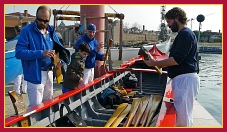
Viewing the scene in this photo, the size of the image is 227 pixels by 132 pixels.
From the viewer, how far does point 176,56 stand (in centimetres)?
303

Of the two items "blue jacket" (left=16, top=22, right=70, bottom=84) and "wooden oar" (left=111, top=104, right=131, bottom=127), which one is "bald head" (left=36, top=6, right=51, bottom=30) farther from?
"wooden oar" (left=111, top=104, right=131, bottom=127)

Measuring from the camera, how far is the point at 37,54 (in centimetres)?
322

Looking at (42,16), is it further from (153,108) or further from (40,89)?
(153,108)

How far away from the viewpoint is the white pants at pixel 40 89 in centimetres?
337

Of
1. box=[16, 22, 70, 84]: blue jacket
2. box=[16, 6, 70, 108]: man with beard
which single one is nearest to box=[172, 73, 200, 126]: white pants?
box=[16, 6, 70, 108]: man with beard

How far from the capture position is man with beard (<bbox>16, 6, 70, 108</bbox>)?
324 cm

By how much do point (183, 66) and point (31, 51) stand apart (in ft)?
5.92

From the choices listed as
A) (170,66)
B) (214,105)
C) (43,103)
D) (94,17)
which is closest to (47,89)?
(43,103)

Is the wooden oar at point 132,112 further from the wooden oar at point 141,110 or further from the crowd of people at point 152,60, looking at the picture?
the crowd of people at point 152,60

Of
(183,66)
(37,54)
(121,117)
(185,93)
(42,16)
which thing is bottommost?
(121,117)

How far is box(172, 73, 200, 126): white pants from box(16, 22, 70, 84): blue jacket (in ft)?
5.51

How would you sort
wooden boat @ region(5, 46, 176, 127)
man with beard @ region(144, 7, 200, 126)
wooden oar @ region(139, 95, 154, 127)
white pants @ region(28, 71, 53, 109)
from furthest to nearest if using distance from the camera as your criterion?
1. wooden oar @ region(139, 95, 154, 127)
2. white pants @ region(28, 71, 53, 109)
3. wooden boat @ region(5, 46, 176, 127)
4. man with beard @ region(144, 7, 200, 126)

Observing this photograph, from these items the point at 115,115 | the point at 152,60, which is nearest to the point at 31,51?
the point at 152,60

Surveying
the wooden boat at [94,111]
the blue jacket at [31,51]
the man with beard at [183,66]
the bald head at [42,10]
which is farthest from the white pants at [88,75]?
the man with beard at [183,66]
